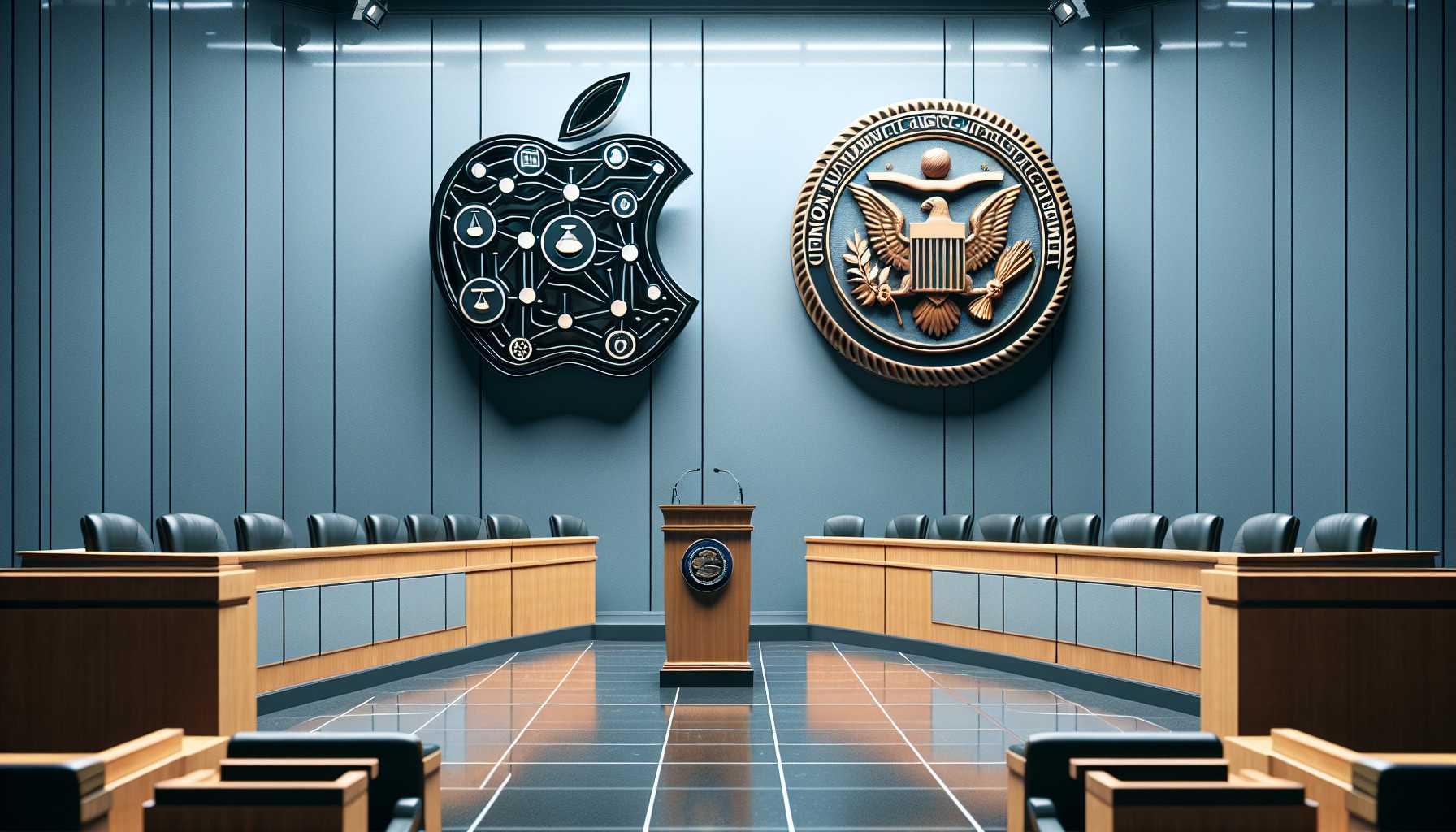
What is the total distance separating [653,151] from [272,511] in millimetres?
4502

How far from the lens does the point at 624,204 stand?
9.83 meters

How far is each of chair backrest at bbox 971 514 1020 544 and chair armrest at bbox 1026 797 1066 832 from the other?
579cm

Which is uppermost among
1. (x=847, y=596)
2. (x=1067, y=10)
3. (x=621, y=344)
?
(x=1067, y=10)

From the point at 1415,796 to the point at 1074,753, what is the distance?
71 cm

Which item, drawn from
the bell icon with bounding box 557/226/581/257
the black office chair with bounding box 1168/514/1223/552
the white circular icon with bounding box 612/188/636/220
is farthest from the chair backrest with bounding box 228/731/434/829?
the white circular icon with bounding box 612/188/636/220

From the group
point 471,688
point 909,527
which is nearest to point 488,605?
point 471,688

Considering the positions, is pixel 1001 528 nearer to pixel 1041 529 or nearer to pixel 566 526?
pixel 1041 529

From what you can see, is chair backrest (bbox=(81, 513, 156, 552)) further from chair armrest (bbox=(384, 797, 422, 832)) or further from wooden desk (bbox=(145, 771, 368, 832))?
wooden desk (bbox=(145, 771, 368, 832))

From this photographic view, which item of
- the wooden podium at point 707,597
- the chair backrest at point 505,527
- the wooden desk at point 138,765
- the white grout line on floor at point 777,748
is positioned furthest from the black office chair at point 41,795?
the chair backrest at point 505,527

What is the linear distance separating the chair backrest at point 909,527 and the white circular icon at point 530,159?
14.2 feet

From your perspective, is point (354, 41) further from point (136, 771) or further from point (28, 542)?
point (136, 771)

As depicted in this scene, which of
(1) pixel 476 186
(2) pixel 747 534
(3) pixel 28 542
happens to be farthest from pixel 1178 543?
(3) pixel 28 542

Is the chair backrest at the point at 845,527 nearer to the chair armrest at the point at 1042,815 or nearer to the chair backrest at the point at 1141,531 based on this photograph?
the chair backrest at the point at 1141,531

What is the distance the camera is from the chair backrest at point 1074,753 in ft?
8.54
